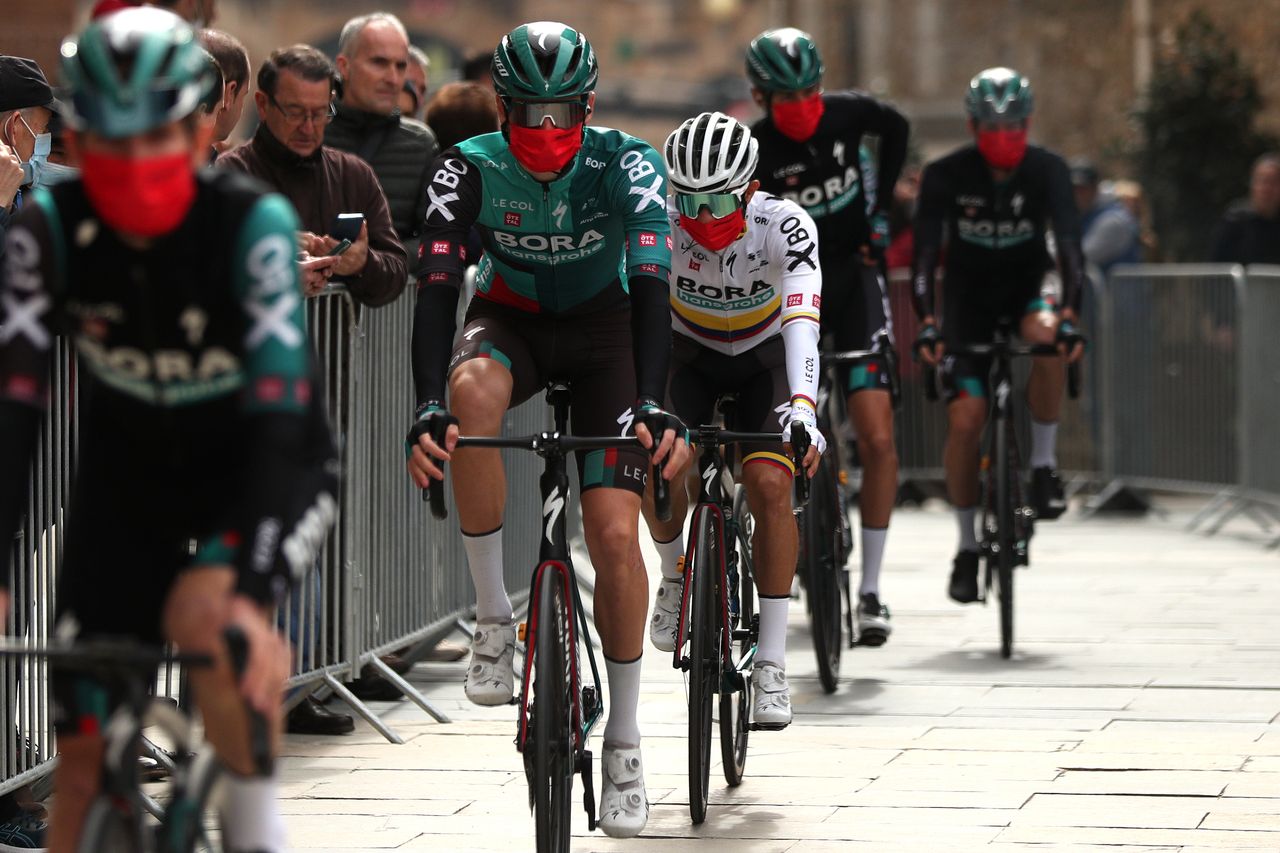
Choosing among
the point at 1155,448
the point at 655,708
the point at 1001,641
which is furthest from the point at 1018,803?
the point at 1155,448

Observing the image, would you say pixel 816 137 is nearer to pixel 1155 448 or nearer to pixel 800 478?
pixel 800 478

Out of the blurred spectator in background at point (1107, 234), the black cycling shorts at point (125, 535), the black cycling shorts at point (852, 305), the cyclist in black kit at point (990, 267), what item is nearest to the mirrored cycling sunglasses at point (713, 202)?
the black cycling shorts at point (852, 305)

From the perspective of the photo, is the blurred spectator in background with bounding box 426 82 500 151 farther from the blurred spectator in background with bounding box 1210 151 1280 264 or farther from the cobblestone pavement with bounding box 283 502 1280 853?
the blurred spectator in background with bounding box 1210 151 1280 264

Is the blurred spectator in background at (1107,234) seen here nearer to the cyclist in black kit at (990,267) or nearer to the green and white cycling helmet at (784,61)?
the cyclist in black kit at (990,267)

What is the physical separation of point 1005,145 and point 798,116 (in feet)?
4.01

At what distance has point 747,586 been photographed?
7371 millimetres

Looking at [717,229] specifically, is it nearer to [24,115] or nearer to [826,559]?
[826,559]

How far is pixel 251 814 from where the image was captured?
12.8ft

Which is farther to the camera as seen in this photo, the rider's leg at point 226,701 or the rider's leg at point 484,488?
the rider's leg at point 484,488

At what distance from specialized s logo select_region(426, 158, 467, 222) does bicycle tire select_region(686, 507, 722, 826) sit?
Result: 120cm

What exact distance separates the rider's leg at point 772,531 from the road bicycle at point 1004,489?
2435 mm

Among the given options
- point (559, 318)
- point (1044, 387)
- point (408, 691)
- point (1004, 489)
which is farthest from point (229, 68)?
point (1044, 387)

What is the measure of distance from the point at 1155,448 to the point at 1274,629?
17.4ft

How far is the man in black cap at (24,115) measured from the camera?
719cm
